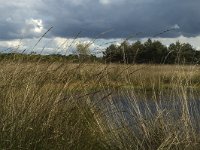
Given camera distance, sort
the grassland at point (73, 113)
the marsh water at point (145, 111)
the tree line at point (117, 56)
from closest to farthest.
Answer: the grassland at point (73, 113), the marsh water at point (145, 111), the tree line at point (117, 56)

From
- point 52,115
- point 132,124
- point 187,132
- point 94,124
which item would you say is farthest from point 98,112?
point 187,132

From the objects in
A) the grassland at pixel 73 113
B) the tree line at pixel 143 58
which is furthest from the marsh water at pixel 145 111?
the tree line at pixel 143 58

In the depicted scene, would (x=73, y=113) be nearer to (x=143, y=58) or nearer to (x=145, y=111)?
(x=145, y=111)

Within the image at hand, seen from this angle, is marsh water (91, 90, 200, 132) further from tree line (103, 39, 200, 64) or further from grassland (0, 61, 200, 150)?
tree line (103, 39, 200, 64)

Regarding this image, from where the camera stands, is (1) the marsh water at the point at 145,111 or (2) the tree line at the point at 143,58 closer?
(1) the marsh water at the point at 145,111

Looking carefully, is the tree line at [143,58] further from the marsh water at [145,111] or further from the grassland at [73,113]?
the marsh water at [145,111]

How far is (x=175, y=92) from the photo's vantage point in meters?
5.85

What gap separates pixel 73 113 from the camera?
5.59 m

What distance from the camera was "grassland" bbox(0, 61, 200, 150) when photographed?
4980mm

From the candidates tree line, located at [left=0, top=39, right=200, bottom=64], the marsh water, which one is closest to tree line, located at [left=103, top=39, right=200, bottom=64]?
tree line, located at [left=0, top=39, right=200, bottom=64]

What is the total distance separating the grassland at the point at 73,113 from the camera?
4.98m

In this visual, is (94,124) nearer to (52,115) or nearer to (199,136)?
(52,115)

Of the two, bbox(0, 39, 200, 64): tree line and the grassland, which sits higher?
bbox(0, 39, 200, 64): tree line

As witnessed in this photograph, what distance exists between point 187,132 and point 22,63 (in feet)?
7.47
